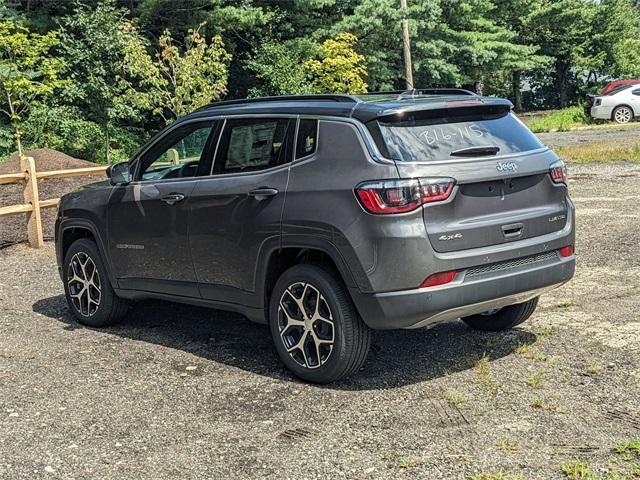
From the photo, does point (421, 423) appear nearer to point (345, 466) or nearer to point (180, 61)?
point (345, 466)

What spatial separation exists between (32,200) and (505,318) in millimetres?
7546

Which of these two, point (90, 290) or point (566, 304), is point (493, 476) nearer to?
point (566, 304)

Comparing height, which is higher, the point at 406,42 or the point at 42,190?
the point at 406,42

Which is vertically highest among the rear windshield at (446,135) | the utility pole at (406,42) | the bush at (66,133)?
the utility pole at (406,42)

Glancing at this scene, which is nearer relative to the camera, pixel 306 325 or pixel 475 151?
pixel 475 151

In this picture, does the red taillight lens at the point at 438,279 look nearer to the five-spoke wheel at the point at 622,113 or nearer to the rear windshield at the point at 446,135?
the rear windshield at the point at 446,135

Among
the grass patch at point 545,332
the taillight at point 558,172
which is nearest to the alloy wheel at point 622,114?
the grass patch at point 545,332

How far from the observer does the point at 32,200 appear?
11344 millimetres

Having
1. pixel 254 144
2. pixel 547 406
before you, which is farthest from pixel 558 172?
pixel 254 144

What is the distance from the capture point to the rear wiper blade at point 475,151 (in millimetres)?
5004

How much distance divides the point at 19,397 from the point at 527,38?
4727cm

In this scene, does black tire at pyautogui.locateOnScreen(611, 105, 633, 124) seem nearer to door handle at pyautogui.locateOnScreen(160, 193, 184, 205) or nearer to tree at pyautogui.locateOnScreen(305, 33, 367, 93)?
tree at pyautogui.locateOnScreen(305, 33, 367, 93)

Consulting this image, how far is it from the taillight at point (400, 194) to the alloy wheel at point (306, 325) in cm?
71

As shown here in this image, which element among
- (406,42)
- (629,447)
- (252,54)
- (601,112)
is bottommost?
(629,447)
